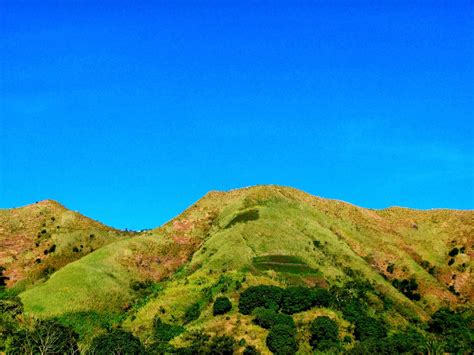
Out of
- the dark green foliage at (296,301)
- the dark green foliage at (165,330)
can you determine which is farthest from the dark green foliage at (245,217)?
the dark green foliage at (165,330)

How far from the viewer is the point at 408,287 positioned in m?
130

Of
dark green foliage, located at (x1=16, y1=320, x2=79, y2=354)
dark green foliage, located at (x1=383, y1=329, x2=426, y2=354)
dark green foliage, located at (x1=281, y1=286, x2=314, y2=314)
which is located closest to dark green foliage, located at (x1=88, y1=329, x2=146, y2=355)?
dark green foliage, located at (x1=16, y1=320, x2=79, y2=354)

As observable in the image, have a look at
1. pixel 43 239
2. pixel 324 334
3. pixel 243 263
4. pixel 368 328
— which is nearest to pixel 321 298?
pixel 368 328

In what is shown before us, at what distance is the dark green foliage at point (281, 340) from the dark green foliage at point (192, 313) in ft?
51.0

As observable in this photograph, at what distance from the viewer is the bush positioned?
93.8 metres

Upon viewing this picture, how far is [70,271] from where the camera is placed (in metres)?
123

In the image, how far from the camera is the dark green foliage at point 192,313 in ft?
317

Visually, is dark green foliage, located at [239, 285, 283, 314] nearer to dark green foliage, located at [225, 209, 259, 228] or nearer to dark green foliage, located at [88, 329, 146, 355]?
dark green foliage, located at [88, 329, 146, 355]

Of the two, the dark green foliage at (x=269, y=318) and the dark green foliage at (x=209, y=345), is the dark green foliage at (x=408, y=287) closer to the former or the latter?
the dark green foliage at (x=269, y=318)

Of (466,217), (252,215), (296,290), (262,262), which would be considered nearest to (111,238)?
(252,215)

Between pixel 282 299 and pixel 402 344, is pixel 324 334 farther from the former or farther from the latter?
pixel 402 344

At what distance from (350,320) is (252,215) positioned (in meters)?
49.3

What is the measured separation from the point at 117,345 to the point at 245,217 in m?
60.0

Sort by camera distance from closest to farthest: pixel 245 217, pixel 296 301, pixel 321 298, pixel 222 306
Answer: pixel 222 306 → pixel 296 301 → pixel 321 298 → pixel 245 217
